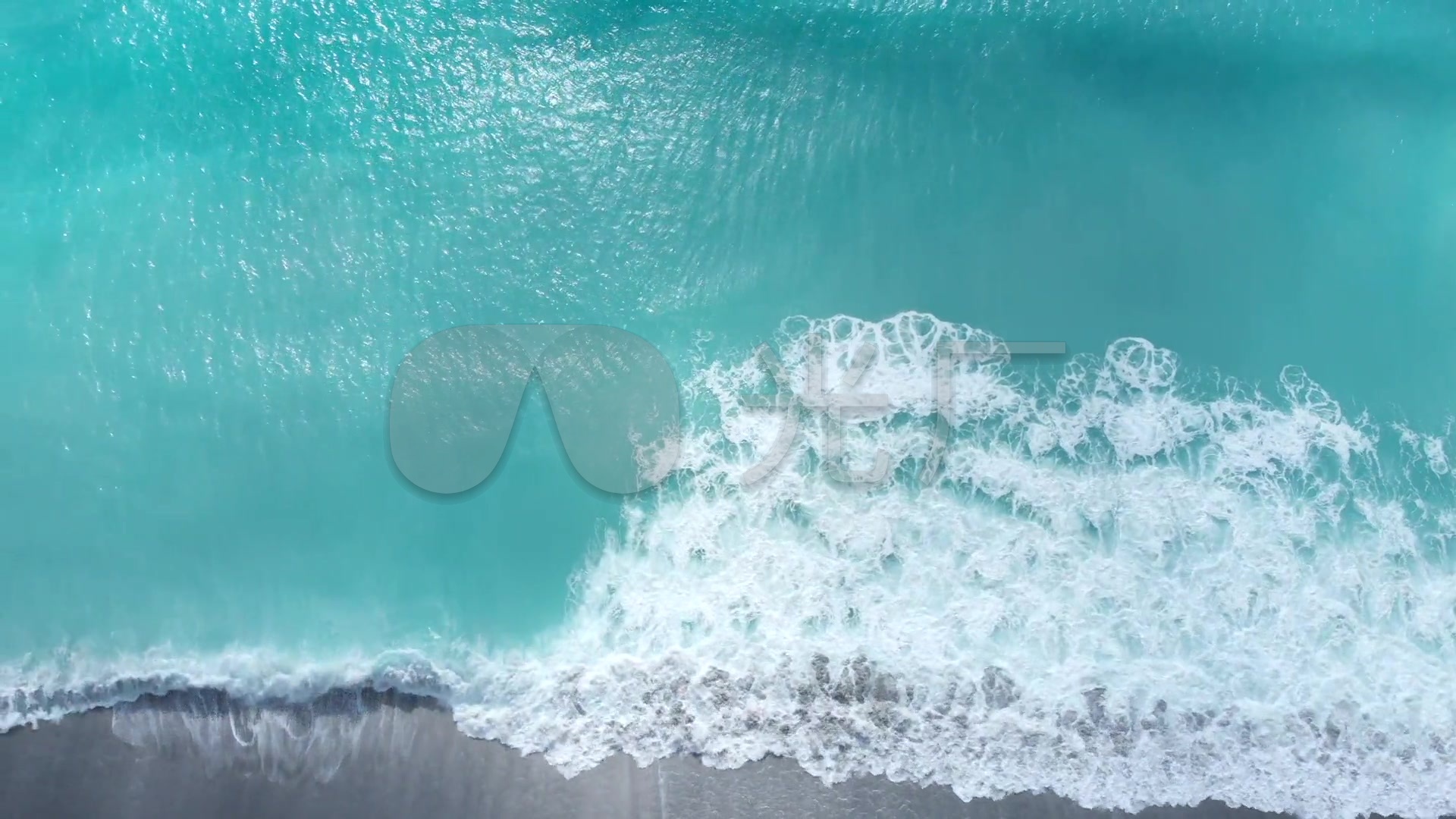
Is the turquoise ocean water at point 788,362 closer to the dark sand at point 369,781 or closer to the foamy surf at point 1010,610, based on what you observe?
the foamy surf at point 1010,610

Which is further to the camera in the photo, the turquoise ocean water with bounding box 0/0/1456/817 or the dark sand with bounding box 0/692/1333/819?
the turquoise ocean water with bounding box 0/0/1456/817

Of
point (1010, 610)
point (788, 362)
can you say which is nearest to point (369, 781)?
point (788, 362)

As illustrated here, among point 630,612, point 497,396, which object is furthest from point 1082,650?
point 497,396

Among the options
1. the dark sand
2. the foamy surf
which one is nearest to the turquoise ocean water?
the foamy surf

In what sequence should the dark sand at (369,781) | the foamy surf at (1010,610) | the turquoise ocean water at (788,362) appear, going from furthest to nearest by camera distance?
the turquoise ocean water at (788,362) < the foamy surf at (1010,610) < the dark sand at (369,781)

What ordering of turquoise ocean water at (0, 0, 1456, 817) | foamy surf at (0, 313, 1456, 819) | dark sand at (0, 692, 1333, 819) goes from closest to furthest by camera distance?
dark sand at (0, 692, 1333, 819) → foamy surf at (0, 313, 1456, 819) → turquoise ocean water at (0, 0, 1456, 817)

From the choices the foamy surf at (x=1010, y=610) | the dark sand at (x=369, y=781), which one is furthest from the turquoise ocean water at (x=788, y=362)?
the dark sand at (x=369, y=781)

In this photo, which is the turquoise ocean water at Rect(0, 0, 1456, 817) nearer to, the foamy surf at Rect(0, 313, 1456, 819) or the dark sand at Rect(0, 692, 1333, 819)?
the foamy surf at Rect(0, 313, 1456, 819)
